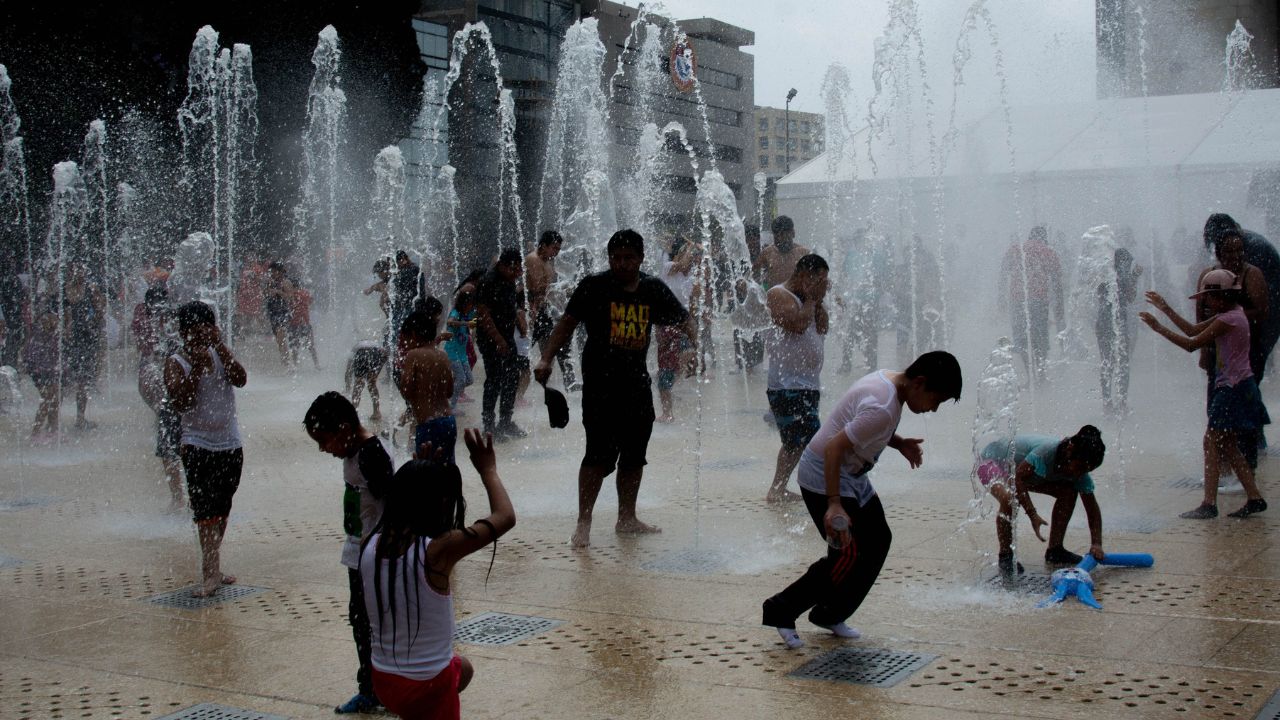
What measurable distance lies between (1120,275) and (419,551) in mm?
10815

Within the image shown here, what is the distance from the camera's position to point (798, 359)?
7.78 meters

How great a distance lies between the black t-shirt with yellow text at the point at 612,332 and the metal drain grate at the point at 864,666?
245 cm

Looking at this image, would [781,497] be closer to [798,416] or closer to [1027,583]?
[798,416]

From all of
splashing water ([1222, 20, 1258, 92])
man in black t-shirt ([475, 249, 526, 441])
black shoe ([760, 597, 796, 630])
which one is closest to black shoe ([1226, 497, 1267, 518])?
black shoe ([760, 597, 796, 630])

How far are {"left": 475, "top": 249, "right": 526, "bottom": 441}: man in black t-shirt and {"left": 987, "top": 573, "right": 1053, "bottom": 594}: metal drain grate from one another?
5603 millimetres

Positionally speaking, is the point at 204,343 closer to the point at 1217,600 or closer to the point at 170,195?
the point at 1217,600

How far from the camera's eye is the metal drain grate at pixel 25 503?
27.7 feet

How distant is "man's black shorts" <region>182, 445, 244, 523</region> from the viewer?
5957mm

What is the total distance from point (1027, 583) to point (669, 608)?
1.59m

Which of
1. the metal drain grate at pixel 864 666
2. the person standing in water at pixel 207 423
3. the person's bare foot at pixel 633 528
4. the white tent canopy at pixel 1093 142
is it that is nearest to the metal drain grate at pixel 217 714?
the person standing in water at pixel 207 423

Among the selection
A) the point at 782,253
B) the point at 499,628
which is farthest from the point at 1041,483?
the point at 782,253

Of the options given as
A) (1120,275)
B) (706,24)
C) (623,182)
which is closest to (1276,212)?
(1120,275)

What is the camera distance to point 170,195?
33.4 meters

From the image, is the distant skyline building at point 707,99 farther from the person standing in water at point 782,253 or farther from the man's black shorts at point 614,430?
the man's black shorts at point 614,430
